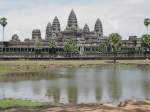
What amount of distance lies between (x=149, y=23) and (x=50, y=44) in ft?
122

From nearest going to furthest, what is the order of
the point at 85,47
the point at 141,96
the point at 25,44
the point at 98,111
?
1. the point at 98,111
2. the point at 141,96
3. the point at 25,44
4. the point at 85,47

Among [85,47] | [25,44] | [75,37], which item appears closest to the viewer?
[25,44]

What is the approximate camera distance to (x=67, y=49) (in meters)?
154

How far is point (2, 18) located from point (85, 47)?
41887 mm

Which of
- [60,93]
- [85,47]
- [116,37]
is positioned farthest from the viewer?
[85,47]

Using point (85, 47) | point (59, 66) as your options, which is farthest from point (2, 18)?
point (59, 66)

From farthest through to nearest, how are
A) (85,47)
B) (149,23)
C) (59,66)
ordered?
(85,47), (149,23), (59,66)

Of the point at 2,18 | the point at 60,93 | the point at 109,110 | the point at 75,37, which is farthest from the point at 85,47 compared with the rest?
the point at 109,110

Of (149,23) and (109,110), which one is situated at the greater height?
(149,23)

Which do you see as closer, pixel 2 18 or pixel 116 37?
pixel 116 37

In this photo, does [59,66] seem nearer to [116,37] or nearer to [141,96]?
[116,37]

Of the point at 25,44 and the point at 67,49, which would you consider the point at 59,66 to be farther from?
the point at 25,44

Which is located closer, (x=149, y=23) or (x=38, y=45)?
(x=149, y=23)

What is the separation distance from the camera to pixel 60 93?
38.8 meters
